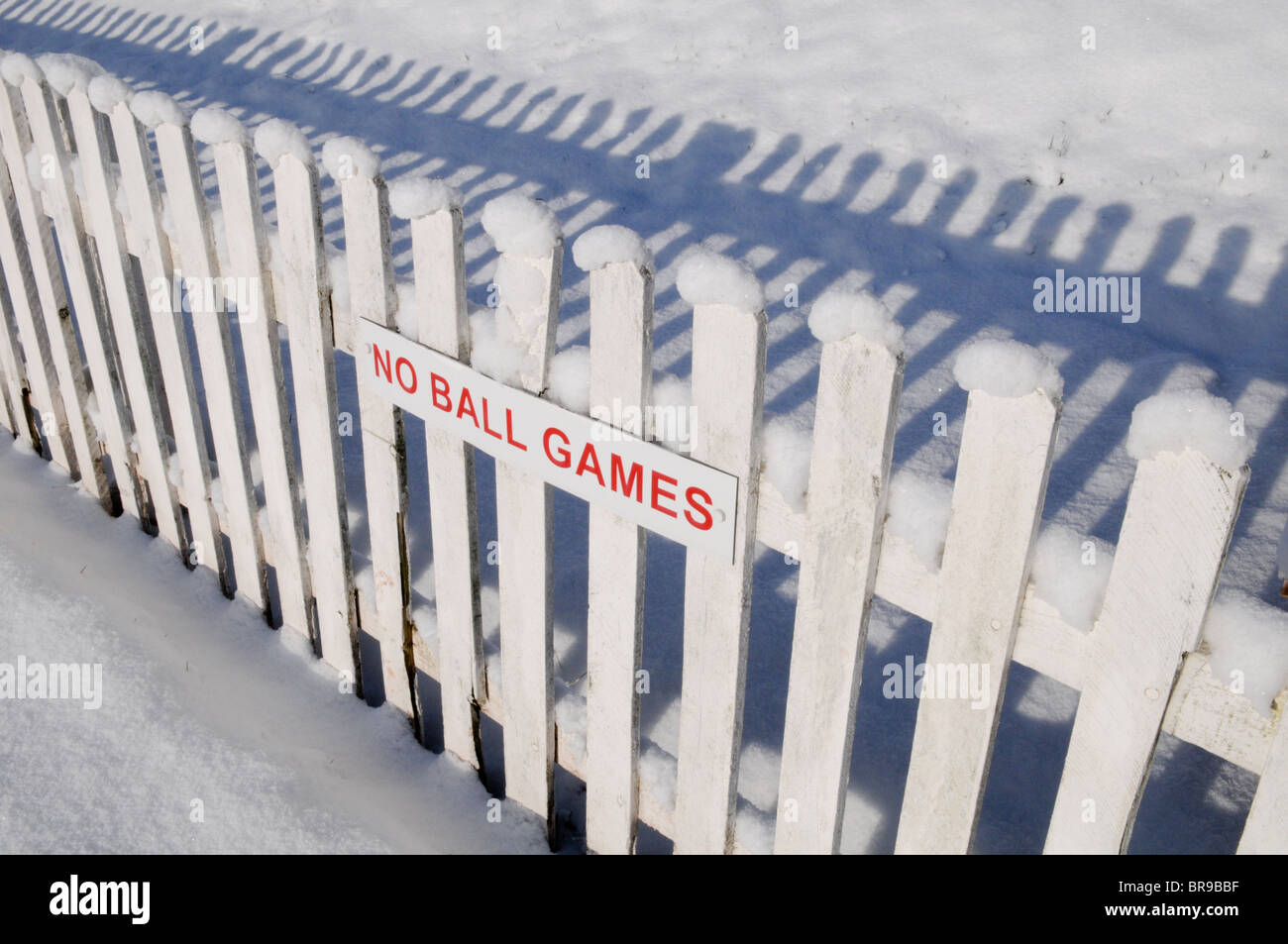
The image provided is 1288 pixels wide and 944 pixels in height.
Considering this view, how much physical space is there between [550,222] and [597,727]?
1.14 m

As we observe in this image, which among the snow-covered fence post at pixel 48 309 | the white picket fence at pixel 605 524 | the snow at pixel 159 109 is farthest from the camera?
the snow-covered fence post at pixel 48 309

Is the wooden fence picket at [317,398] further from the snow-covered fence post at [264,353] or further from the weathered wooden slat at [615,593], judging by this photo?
the weathered wooden slat at [615,593]

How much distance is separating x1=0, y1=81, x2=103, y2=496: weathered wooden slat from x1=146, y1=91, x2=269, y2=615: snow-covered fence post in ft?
2.30

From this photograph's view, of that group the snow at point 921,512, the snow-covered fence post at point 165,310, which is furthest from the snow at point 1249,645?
the snow-covered fence post at point 165,310

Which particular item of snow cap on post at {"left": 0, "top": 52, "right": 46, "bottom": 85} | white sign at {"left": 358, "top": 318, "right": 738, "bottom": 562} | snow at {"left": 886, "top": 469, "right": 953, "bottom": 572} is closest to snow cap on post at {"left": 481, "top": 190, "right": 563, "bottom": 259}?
white sign at {"left": 358, "top": 318, "right": 738, "bottom": 562}

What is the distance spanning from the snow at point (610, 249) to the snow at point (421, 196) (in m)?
0.37

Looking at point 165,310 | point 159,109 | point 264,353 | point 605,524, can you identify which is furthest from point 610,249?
point 165,310

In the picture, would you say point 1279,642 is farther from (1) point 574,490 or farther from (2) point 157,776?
(2) point 157,776

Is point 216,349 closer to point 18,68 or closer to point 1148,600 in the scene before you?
point 18,68

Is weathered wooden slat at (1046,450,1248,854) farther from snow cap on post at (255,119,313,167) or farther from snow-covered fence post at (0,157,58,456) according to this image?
snow-covered fence post at (0,157,58,456)

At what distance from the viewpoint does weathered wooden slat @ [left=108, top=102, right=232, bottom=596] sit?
268cm

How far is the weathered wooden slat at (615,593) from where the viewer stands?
1.77 metres

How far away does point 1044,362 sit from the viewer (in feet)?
4.55
